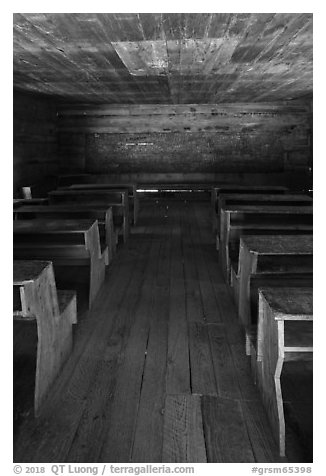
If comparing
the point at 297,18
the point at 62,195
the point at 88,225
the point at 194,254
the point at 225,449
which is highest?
the point at 297,18

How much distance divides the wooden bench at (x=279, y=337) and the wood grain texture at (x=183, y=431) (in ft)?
1.31

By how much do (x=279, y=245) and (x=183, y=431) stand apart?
1.57m

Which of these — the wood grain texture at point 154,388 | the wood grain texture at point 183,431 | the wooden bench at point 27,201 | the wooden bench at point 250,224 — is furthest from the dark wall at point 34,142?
the wood grain texture at point 183,431

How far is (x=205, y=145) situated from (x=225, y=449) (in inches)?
423

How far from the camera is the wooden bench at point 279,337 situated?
1972mm

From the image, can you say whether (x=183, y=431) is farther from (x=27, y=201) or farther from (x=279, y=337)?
(x=27, y=201)

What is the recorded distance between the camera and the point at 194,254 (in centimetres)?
598

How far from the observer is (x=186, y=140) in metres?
12.1

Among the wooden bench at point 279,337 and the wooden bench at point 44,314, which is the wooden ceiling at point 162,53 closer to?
the wooden bench at point 44,314

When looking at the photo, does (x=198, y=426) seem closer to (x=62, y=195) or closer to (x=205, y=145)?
(x=62, y=195)

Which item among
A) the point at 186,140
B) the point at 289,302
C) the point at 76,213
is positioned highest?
the point at 186,140

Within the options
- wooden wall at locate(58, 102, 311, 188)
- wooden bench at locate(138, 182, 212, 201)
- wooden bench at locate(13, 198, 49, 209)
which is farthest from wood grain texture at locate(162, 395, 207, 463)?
wooden wall at locate(58, 102, 311, 188)

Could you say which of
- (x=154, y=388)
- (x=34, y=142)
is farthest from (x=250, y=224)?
(x=34, y=142)

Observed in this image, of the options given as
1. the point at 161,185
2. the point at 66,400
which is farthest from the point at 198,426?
the point at 161,185
